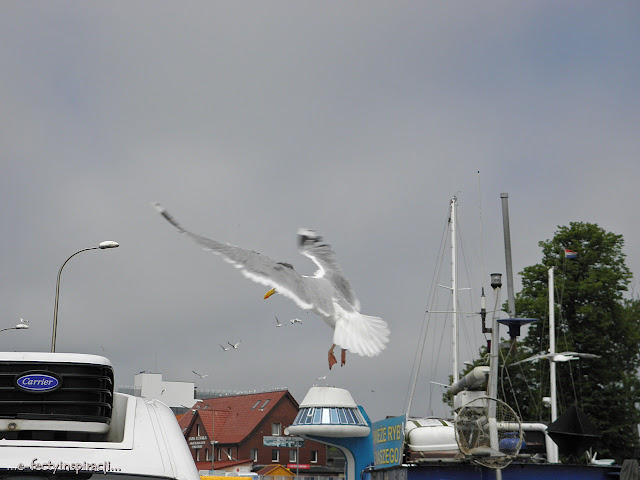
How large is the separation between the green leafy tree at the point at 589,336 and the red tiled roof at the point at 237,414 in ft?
A: 136

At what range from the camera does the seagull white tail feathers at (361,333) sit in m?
18.8

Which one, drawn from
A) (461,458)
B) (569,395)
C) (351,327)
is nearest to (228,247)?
(351,327)

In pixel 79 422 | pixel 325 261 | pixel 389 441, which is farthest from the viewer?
pixel 389 441

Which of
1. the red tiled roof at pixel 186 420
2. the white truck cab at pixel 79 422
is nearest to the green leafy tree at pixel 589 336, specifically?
the white truck cab at pixel 79 422

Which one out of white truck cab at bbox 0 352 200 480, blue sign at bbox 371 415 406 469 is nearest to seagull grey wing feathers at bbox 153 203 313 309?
blue sign at bbox 371 415 406 469

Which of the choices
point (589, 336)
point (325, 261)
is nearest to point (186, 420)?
point (589, 336)

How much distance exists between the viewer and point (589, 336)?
49438 millimetres

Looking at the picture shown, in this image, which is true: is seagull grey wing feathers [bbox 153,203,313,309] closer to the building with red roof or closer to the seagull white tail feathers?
the seagull white tail feathers

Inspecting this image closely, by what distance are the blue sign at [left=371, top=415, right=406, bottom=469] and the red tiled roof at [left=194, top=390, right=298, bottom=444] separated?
63.3 meters

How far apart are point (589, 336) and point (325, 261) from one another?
105 feet

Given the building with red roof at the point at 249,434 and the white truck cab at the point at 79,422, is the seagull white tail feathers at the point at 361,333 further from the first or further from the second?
the building with red roof at the point at 249,434

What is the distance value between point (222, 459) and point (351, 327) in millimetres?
73221

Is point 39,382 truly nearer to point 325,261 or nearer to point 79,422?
point 79,422

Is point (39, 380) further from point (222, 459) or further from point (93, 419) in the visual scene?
point (222, 459)
